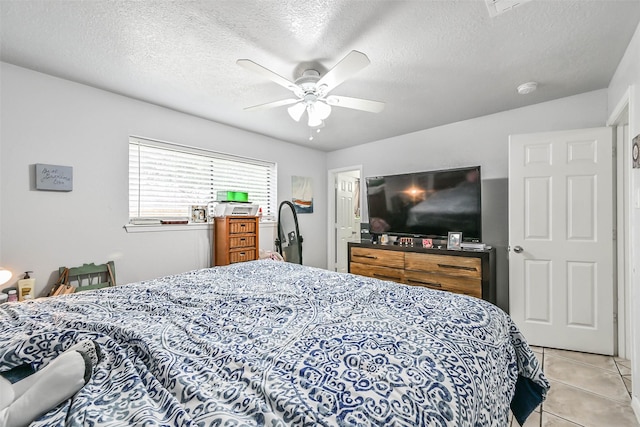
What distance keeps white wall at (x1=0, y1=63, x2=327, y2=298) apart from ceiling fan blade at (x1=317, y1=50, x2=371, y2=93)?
6.74 ft

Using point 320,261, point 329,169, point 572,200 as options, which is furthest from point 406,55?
point 320,261

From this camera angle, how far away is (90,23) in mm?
1744

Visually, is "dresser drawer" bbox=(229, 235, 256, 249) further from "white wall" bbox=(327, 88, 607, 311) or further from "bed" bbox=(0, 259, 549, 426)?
"white wall" bbox=(327, 88, 607, 311)

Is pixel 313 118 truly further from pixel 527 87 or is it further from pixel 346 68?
pixel 527 87

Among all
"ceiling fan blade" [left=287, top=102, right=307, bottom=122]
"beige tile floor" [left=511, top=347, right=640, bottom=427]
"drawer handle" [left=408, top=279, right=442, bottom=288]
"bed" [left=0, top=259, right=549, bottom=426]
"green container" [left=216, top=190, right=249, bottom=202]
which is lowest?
"beige tile floor" [left=511, top=347, right=640, bottom=427]

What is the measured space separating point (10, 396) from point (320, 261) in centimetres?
438

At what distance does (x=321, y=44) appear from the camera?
1930 millimetres

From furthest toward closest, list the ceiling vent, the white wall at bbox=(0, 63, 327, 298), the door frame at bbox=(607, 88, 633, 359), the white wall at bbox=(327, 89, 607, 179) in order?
the white wall at bbox=(327, 89, 607, 179) < the door frame at bbox=(607, 88, 633, 359) < the white wall at bbox=(0, 63, 327, 298) < the ceiling vent

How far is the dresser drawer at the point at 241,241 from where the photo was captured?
331 centimetres

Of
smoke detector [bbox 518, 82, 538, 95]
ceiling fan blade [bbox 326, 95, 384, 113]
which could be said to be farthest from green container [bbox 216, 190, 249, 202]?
smoke detector [bbox 518, 82, 538, 95]

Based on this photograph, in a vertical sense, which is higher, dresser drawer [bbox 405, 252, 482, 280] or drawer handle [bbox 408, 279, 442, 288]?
dresser drawer [bbox 405, 252, 482, 280]

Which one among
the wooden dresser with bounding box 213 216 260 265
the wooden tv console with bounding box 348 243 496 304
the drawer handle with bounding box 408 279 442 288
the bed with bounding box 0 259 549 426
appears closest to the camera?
the bed with bounding box 0 259 549 426

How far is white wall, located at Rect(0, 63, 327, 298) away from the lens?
2.21 meters

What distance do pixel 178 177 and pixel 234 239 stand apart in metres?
0.97
